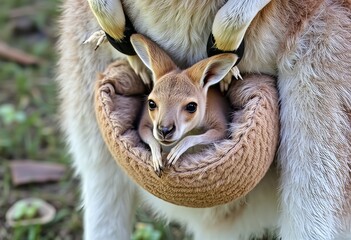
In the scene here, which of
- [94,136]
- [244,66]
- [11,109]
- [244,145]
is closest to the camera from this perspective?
[244,145]

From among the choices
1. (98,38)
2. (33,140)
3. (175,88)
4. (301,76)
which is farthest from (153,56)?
(33,140)

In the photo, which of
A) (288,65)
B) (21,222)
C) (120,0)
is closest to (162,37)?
(120,0)

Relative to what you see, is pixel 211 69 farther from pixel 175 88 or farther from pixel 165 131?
pixel 165 131

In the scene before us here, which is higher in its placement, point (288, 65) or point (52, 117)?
point (288, 65)

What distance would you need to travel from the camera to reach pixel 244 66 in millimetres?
2506

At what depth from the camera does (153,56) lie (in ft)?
7.89

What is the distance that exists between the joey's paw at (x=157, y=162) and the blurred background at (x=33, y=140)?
103cm

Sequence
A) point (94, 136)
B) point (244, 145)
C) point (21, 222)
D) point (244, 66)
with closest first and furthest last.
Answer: point (244, 145), point (244, 66), point (94, 136), point (21, 222)

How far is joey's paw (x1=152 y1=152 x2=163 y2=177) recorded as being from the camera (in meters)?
2.29

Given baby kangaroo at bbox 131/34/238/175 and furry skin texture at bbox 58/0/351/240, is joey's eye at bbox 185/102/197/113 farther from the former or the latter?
furry skin texture at bbox 58/0/351/240

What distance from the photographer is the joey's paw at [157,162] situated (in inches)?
90.4

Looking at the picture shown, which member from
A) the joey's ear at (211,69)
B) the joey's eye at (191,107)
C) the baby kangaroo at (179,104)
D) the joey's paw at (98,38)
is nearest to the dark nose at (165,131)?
the baby kangaroo at (179,104)

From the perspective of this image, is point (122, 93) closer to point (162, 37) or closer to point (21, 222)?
point (162, 37)

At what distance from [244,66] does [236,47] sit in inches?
Answer: 5.7
